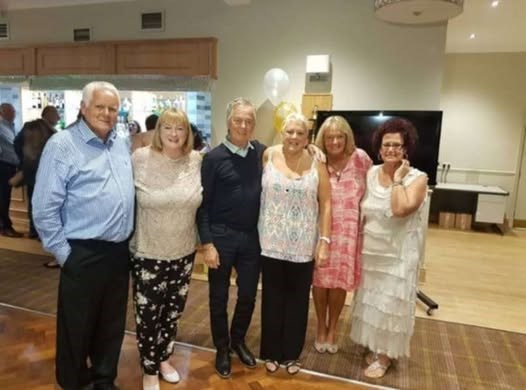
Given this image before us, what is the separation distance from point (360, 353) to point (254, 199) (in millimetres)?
1282

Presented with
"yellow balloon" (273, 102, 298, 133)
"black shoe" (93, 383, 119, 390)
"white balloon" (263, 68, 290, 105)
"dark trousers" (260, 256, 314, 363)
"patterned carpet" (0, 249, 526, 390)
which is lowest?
"patterned carpet" (0, 249, 526, 390)

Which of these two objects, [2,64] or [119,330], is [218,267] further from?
[2,64]

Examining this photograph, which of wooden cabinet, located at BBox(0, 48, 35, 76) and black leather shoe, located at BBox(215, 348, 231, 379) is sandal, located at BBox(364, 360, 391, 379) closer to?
black leather shoe, located at BBox(215, 348, 231, 379)

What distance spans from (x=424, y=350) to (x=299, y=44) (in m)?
3.10

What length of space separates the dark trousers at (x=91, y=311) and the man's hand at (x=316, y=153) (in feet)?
3.48

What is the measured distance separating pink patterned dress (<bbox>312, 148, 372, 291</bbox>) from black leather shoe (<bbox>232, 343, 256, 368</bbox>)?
62 cm

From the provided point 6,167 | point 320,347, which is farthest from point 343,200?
point 6,167

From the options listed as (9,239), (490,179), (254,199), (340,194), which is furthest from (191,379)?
(490,179)

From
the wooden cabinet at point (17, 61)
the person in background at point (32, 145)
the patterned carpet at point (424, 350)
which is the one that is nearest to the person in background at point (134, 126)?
the person in background at point (32, 145)

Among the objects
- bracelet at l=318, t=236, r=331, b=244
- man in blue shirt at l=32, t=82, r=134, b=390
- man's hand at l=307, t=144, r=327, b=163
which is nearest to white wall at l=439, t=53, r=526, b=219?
man's hand at l=307, t=144, r=327, b=163

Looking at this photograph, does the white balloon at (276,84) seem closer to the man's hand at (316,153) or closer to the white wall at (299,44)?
the white wall at (299,44)

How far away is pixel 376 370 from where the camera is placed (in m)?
2.39

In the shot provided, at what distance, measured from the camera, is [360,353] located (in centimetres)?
262

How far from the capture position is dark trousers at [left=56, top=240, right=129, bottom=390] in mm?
1817
